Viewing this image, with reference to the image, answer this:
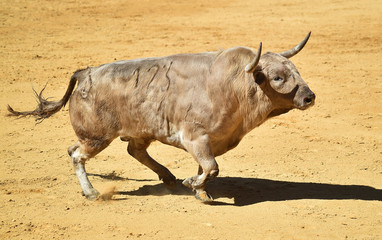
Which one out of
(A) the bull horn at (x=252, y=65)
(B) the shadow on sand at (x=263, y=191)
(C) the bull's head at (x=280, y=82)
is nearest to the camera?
(A) the bull horn at (x=252, y=65)

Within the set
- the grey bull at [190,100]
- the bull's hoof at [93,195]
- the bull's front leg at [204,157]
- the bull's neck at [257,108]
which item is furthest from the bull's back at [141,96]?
the bull's hoof at [93,195]

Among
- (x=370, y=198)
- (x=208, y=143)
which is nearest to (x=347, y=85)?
(x=370, y=198)

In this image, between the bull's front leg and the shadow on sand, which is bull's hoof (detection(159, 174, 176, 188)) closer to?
the shadow on sand

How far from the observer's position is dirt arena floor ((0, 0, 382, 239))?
6984mm

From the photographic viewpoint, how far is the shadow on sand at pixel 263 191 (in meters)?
7.86

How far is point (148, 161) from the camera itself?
8523 mm

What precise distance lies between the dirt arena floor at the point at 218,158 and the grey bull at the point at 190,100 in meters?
0.67

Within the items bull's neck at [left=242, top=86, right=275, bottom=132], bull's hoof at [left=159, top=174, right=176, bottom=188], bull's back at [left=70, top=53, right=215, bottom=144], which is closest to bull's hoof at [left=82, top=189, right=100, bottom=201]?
bull's back at [left=70, top=53, right=215, bottom=144]

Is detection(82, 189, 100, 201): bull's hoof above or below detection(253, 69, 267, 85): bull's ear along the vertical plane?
below

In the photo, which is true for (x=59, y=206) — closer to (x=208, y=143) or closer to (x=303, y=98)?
(x=208, y=143)

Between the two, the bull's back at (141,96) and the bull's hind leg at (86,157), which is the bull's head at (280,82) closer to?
the bull's back at (141,96)

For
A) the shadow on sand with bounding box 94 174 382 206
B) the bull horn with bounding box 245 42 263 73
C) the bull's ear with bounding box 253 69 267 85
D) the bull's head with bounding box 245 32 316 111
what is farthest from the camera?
the shadow on sand with bounding box 94 174 382 206

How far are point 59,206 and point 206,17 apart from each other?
531 inches

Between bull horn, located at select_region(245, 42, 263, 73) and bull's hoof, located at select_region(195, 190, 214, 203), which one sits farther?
bull's hoof, located at select_region(195, 190, 214, 203)
